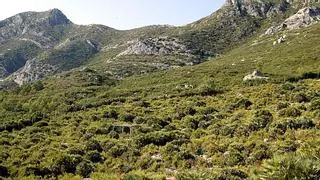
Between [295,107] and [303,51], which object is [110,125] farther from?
[303,51]

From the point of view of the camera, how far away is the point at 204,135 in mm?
35750

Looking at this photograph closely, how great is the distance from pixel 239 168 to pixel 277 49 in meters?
89.8

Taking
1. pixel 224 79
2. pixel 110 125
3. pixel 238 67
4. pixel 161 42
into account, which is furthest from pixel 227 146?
pixel 161 42

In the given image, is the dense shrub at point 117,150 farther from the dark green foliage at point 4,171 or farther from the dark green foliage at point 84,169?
the dark green foliage at point 4,171

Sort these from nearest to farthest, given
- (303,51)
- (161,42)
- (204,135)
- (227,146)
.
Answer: (227,146) → (204,135) → (303,51) → (161,42)

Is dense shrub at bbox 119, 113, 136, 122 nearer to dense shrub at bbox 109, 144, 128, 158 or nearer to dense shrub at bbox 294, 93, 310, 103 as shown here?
dense shrub at bbox 109, 144, 128, 158

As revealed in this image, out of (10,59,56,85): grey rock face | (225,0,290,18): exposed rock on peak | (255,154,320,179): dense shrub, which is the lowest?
(10,59,56,85): grey rock face

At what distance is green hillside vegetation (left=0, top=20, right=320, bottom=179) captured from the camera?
86.3 feet

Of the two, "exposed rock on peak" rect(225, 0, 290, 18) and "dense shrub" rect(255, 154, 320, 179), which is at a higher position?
"exposed rock on peak" rect(225, 0, 290, 18)

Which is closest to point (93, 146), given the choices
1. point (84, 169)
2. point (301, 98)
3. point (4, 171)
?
point (84, 169)

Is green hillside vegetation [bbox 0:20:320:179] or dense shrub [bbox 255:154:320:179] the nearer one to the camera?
dense shrub [bbox 255:154:320:179]

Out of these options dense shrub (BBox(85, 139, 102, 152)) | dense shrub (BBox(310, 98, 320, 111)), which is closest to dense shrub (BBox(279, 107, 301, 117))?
dense shrub (BBox(310, 98, 320, 111))

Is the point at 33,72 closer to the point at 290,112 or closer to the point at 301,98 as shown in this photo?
the point at 301,98

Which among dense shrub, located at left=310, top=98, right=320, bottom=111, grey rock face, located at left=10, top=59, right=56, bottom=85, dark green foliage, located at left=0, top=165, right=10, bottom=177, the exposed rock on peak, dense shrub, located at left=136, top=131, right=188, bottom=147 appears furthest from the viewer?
the exposed rock on peak
